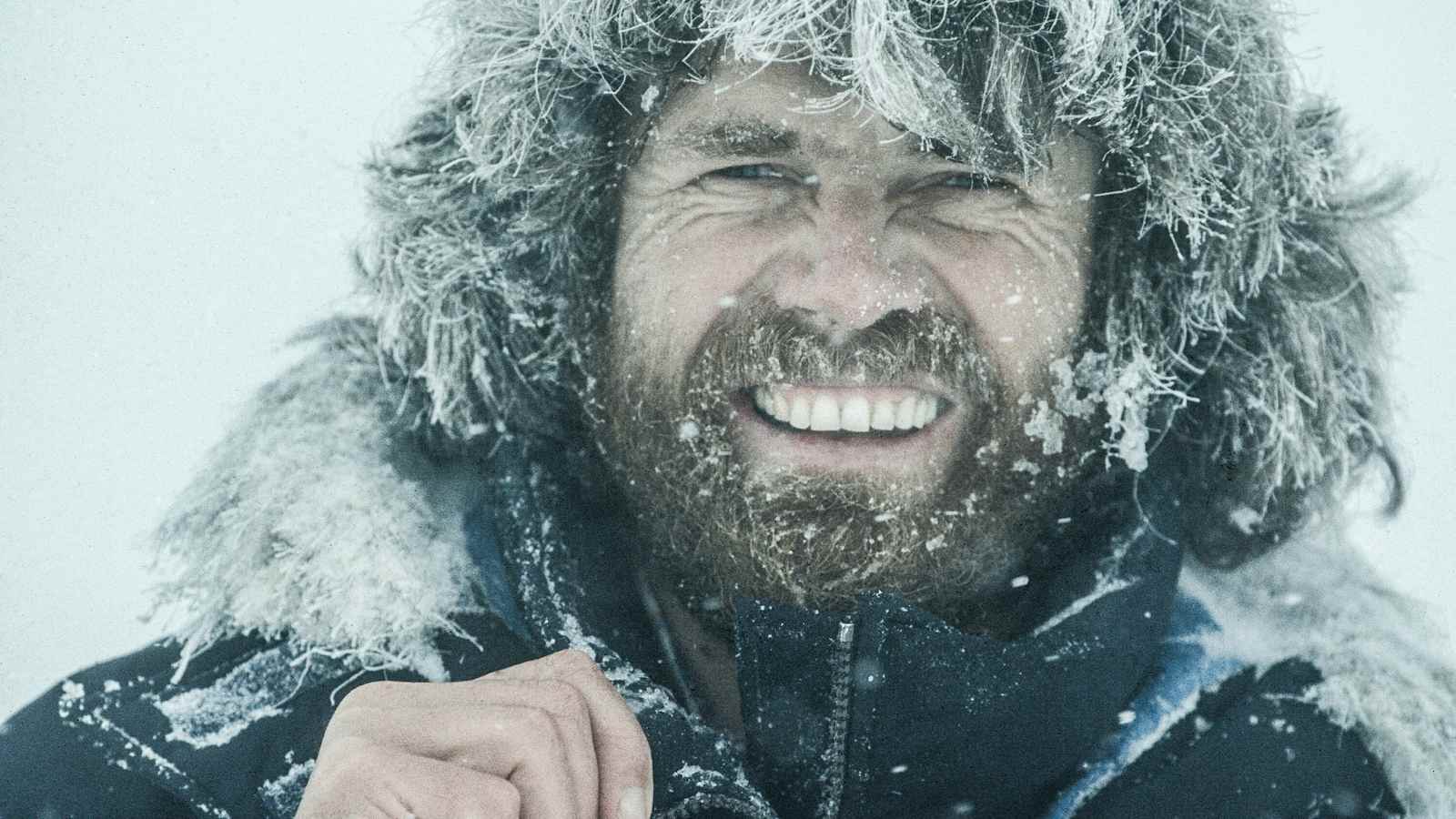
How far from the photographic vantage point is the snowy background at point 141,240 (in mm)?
3156

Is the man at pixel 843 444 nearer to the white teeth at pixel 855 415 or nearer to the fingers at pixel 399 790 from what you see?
the white teeth at pixel 855 415

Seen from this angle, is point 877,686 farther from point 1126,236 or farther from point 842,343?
point 1126,236

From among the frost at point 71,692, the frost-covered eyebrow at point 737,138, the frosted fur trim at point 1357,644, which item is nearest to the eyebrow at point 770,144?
the frost-covered eyebrow at point 737,138

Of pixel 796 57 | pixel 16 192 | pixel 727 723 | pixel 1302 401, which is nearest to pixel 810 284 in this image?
pixel 796 57

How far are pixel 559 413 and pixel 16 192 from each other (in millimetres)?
2059

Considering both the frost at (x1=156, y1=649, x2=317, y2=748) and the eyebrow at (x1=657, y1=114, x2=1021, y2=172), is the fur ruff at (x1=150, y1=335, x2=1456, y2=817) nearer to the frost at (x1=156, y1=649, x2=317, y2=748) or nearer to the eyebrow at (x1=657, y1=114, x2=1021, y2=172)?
the frost at (x1=156, y1=649, x2=317, y2=748)

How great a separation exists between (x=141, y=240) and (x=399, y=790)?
106 inches

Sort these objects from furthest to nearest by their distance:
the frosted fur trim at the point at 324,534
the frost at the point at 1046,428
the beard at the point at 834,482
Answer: the frost at the point at 1046,428 < the beard at the point at 834,482 < the frosted fur trim at the point at 324,534

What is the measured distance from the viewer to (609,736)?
1.32 metres

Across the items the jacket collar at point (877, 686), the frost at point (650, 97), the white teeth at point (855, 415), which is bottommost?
the jacket collar at point (877, 686)

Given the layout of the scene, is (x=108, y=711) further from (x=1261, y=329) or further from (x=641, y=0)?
(x=1261, y=329)

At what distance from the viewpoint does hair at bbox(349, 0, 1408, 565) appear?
1.93 meters

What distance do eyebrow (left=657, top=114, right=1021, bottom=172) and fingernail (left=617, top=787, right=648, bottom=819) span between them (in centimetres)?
104

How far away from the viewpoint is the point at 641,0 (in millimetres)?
1887
